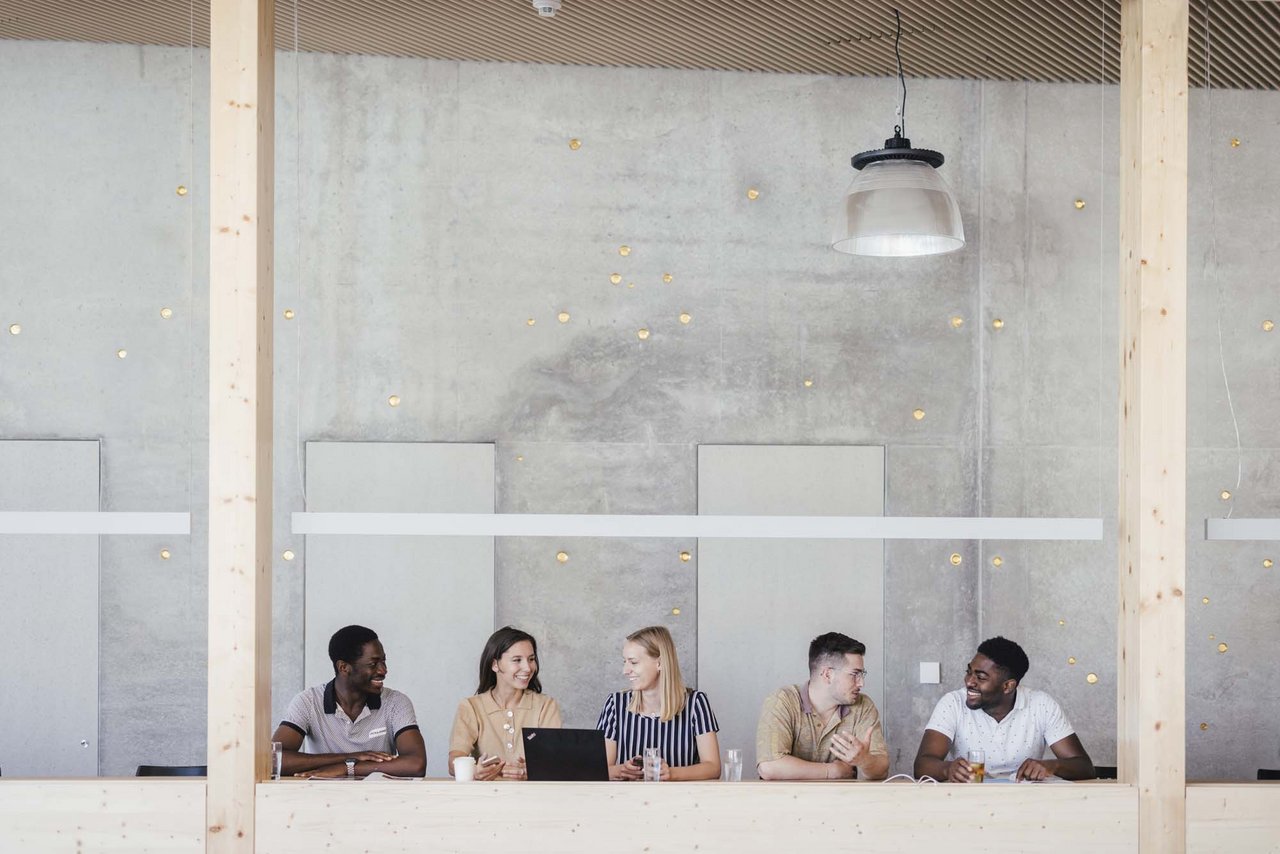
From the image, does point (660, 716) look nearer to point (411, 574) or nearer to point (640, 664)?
point (640, 664)

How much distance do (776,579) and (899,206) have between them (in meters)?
2.22

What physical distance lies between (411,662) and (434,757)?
0.45m

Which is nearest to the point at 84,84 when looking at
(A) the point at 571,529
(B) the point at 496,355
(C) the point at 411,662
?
(B) the point at 496,355

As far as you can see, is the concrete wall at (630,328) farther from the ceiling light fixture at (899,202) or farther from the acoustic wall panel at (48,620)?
the ceiling light fixture at (899,202)

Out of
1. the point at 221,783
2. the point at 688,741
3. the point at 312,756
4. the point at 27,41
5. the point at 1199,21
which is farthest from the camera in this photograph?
the point at 27,41

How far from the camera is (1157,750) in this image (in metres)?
3.26

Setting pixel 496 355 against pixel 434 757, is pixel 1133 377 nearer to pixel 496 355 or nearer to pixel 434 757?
pixel 496 355

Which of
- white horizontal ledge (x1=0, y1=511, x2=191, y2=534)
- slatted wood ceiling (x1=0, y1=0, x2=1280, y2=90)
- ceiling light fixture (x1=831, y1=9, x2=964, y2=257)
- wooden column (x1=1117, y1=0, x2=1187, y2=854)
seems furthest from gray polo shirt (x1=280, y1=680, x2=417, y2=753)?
slatted wood ceiling (x1=0, y1=0, x2=1280, y2=90)

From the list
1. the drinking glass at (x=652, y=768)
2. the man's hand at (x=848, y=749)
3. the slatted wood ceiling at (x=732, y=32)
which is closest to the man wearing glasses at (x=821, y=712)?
the man's hand at (x=848, y=749)

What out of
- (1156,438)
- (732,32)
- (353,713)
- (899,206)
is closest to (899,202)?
(899,206)

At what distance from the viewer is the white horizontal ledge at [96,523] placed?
3197 millimetres

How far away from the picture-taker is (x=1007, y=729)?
452 cm

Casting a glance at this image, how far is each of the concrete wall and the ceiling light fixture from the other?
62.6 inches

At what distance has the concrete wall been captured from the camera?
5609 millimetres
